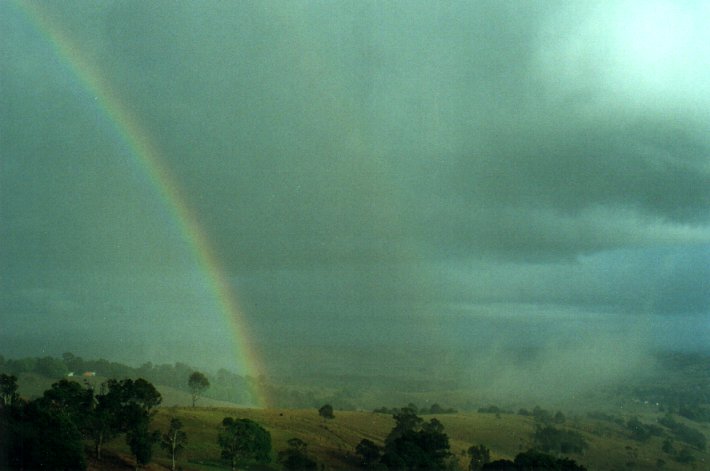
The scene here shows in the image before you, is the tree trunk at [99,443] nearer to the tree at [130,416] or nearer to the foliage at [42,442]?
the tree at [130,416]

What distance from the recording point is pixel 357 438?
100 meters

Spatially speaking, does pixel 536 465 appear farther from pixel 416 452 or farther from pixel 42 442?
pixel 42 442

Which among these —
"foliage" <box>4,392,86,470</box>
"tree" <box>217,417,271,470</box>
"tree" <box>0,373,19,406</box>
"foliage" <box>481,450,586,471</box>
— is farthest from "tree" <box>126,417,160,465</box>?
"foliage" <box>481,450,586,471</box>

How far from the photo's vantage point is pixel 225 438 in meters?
61.5

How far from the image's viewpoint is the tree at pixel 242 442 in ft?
203

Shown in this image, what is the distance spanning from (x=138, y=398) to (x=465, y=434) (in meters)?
82.6

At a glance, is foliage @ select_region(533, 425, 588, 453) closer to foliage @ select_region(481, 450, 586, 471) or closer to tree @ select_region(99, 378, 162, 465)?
foliage @ select_region(481, 450, 586, 471)

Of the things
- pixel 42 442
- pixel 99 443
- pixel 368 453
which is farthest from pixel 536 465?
pixel 42 442

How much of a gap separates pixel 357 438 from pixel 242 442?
41.8 m

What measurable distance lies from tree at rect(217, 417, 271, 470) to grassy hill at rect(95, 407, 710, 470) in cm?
249

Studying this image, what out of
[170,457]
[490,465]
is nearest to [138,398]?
[170,457]

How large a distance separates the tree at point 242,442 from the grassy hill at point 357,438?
249 cm

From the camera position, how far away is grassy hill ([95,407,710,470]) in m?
75.1

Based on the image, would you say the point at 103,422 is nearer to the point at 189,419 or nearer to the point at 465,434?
the point at 189,419
